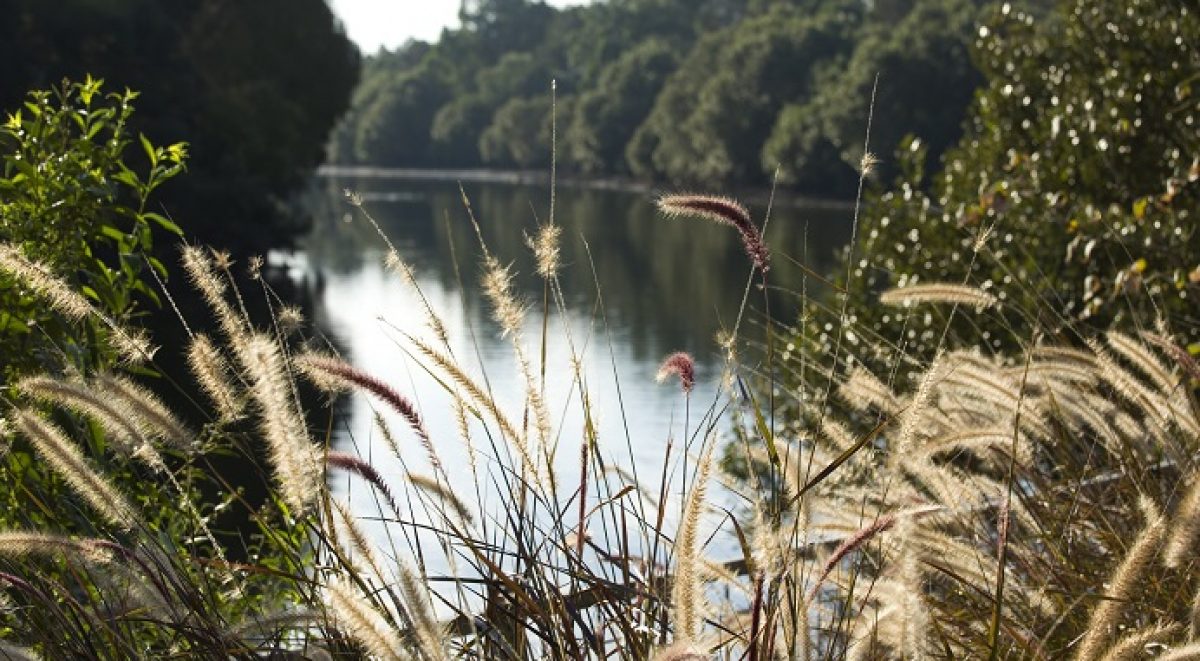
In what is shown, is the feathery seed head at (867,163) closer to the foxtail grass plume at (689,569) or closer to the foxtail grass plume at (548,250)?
Answer: the foxtail grass plume at (548,250)

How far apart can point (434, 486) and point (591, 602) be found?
0.34 meters

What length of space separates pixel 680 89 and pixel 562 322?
223ft

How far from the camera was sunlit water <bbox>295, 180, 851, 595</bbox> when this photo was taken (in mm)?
4527

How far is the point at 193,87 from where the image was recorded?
2545 cm

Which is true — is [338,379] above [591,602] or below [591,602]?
above

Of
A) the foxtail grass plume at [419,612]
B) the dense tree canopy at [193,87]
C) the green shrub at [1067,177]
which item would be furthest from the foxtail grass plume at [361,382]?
the dense tree canopy at [193,87]

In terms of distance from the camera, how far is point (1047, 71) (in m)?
11.0

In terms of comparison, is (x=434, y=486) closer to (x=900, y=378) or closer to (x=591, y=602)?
(x=591, y=602)

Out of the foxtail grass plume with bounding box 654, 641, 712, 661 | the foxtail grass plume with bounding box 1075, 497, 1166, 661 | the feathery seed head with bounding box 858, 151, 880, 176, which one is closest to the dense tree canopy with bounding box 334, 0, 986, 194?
the feathery seed head with bounding box 858, 151, 880, 176

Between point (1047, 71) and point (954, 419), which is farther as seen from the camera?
point (1047, 71)

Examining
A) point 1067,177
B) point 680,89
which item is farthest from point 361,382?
point 680,89

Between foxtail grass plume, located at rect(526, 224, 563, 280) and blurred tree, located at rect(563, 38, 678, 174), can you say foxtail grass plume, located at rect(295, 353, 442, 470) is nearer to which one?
foxtail grass plume, located at rect(526, 224, 563, 280)

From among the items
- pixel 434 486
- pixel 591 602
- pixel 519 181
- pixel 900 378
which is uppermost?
pixel 434 486

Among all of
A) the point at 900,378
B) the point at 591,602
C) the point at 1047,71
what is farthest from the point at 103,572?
the point at 1047,71
